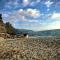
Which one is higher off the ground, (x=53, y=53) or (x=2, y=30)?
(x=2, y=30)

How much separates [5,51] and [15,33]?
29864 millimetres

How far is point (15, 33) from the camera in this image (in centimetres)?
5519

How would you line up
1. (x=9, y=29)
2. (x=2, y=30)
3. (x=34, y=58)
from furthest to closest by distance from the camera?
1. (x=9, y=29)
2. (x=2, y=30)
3. (x=34, y=58)

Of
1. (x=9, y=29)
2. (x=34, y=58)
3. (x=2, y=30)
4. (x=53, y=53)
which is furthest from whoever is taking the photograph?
(x=9, y=29)

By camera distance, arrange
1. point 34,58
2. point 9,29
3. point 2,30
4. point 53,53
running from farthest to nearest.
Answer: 1. point 9,29
2. point 2,30
3. point 53,53
4. point 34,58

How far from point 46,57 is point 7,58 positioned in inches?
176

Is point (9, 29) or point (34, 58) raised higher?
point (9, 29)

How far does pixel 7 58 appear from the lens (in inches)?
883

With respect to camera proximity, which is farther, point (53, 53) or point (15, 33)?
point (15, 33)

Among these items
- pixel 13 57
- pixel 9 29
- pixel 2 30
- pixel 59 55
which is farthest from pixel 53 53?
pixel 9 29

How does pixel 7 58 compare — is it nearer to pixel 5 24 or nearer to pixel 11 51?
pixel 11 51

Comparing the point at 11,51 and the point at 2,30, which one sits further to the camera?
the point at 2,30

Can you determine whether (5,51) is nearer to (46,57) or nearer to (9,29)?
(46,57)

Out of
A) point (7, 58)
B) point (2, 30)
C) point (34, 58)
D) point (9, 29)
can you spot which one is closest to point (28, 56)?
Result: point (34, 58)
